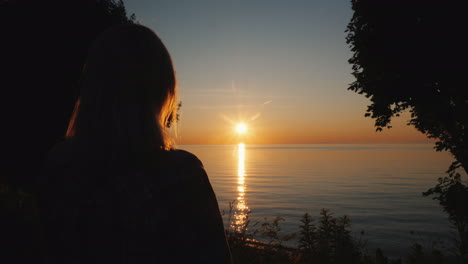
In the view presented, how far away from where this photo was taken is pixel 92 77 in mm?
1650

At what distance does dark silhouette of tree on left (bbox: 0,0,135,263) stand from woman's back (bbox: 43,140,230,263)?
8872 millimetres

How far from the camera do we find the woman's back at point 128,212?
4.25ft

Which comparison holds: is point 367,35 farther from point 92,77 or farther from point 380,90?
point 92,77

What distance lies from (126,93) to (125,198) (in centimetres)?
60

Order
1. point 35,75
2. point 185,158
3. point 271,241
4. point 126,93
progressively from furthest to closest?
point 35,75 < point 271,241 < point 126,93 < point 185,158

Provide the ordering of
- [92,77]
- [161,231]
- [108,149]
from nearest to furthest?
1. [161,231]
2. [108,149]
3. [92,77]

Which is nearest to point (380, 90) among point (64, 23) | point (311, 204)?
point (64, 23)

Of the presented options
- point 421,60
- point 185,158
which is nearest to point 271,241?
point 185,158

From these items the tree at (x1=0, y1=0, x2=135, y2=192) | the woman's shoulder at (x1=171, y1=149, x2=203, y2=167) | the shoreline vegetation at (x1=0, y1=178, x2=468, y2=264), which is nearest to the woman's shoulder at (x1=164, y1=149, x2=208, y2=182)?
the woman's shoulder at (x1=171, y1=149, x2=203, y2=167)

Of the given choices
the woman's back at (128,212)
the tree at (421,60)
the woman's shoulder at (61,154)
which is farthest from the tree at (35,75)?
the tree at (421,60)

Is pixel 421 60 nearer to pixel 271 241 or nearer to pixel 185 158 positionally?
pixel 271 241

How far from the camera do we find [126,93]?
61.2 inches

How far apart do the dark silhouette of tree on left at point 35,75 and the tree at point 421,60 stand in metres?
11.3

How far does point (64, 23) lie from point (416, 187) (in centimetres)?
4555
